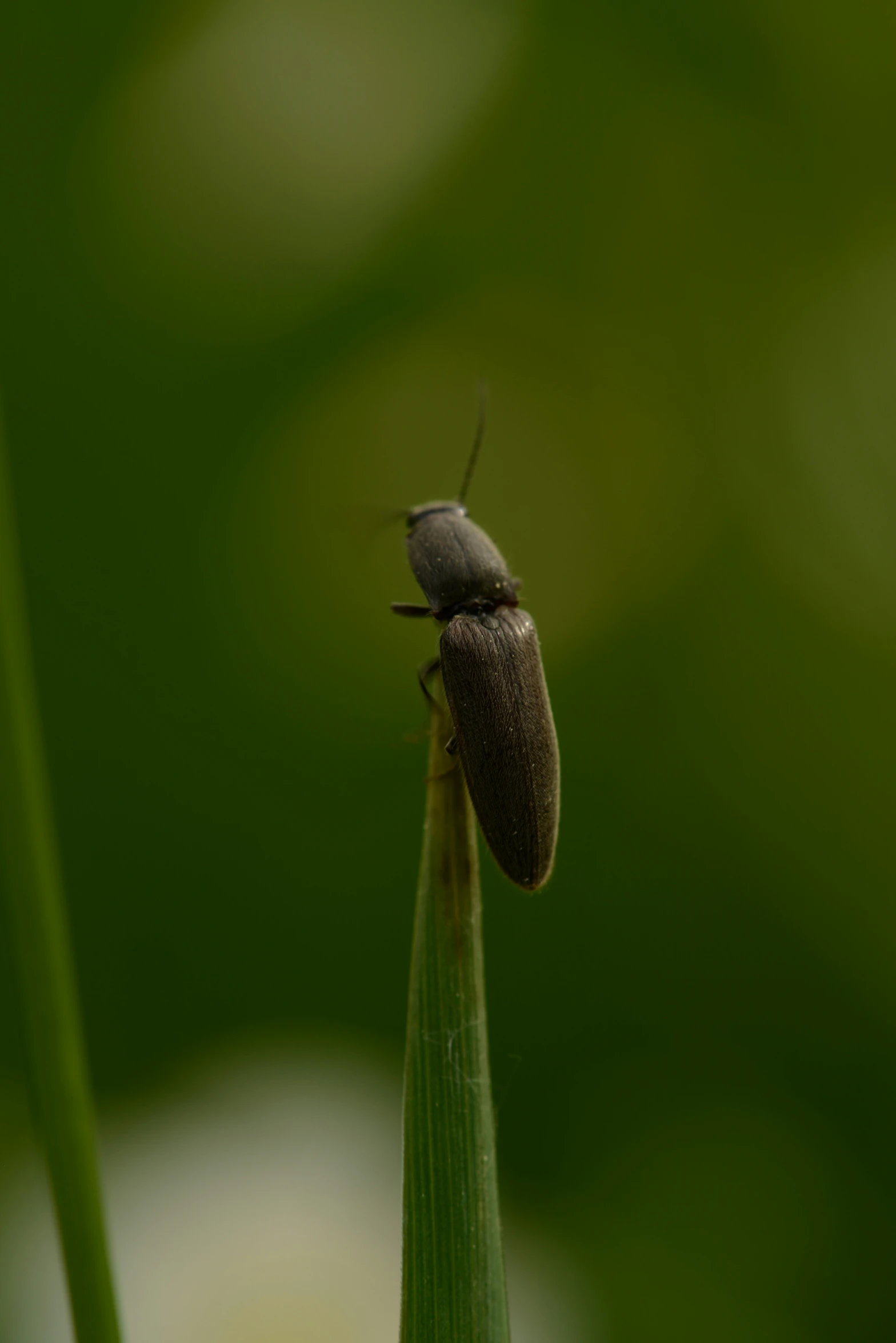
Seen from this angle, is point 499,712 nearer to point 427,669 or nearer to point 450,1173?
point 427,669

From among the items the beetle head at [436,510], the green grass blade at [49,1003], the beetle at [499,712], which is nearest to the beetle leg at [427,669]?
the beetle at [499,712]

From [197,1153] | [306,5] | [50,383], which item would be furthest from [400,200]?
[197,1153]

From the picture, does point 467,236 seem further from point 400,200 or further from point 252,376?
point 252,376

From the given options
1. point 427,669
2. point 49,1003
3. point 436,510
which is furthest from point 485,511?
point 49,1003

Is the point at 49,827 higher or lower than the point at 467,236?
lower

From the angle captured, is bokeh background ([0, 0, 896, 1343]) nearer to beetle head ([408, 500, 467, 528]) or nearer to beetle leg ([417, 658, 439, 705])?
beetle head ([408, 500, 467, 528])

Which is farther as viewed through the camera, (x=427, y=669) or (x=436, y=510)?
(x=436, y=510)
